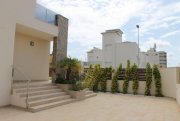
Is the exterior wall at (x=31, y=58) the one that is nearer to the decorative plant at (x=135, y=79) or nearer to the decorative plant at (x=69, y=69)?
the decorative plant at (x=69, y=69)

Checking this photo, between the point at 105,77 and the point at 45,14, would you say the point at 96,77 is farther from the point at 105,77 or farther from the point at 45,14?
the point at 45,14

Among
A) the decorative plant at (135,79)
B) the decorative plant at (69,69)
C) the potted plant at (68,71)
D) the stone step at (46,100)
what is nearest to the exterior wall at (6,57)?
the stone step at (46,100)

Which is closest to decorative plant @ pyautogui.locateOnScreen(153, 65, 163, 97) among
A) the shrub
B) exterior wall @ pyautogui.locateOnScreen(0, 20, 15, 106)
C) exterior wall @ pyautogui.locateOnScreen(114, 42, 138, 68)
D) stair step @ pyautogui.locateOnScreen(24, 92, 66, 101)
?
the shrub

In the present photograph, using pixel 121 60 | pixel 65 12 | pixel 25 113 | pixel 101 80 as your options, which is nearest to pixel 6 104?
pixel 25 113

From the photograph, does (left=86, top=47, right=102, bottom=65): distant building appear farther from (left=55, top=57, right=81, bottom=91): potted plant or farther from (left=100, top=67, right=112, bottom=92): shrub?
(left=55, top=57, right=81, bottom=91): potted plant

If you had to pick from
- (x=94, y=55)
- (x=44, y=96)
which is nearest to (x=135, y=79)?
(x=44, y=96)

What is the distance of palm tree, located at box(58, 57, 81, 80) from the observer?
418 inches

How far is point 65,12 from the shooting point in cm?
1149

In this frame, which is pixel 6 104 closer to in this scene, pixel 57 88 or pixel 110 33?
pixel 57 88

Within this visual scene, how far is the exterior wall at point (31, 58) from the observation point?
34.3 ft

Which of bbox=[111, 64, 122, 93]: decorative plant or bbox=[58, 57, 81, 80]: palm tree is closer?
bbox=[58, 57, 81, 80]: palm tree

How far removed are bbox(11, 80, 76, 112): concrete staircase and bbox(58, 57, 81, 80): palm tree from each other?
128 cm

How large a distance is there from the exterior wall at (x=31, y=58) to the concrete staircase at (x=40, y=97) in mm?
2221

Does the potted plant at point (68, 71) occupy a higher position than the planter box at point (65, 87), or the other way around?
the potted plant at point (68, 71)
